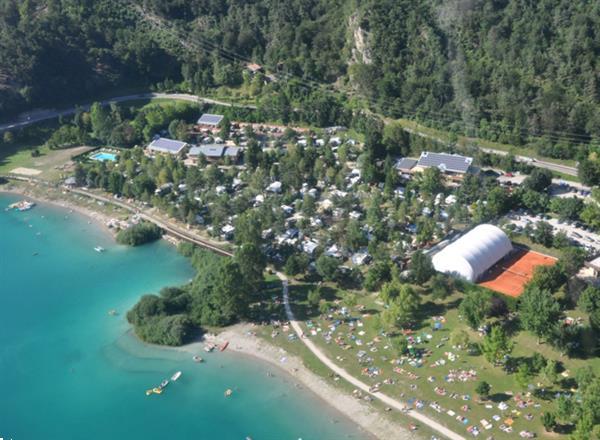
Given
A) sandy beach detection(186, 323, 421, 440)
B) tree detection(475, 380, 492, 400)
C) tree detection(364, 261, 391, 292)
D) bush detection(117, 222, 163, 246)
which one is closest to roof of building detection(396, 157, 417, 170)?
tree detection(364, 261, 391, 292)

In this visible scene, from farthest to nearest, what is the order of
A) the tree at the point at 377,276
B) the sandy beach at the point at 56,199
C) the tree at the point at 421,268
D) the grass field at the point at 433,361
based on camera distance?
the sandy beach at the point at 56,199 < the tree at the point at 377,276 < the tree at the point at 421,268 < the grass field at the point at 433,361

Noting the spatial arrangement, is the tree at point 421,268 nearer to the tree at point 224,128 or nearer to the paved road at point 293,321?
the paved road at point 293,321

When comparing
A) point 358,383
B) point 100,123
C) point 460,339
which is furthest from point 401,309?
point 100,123

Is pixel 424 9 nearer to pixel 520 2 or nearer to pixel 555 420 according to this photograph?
pixel 520 2

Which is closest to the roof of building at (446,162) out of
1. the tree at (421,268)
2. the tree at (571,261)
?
the tree at (571,261)

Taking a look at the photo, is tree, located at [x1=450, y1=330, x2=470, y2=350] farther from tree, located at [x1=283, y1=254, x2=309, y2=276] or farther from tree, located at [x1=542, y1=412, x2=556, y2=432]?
tree, located at [x1=283, y1=254, x2=309, y2=276]
